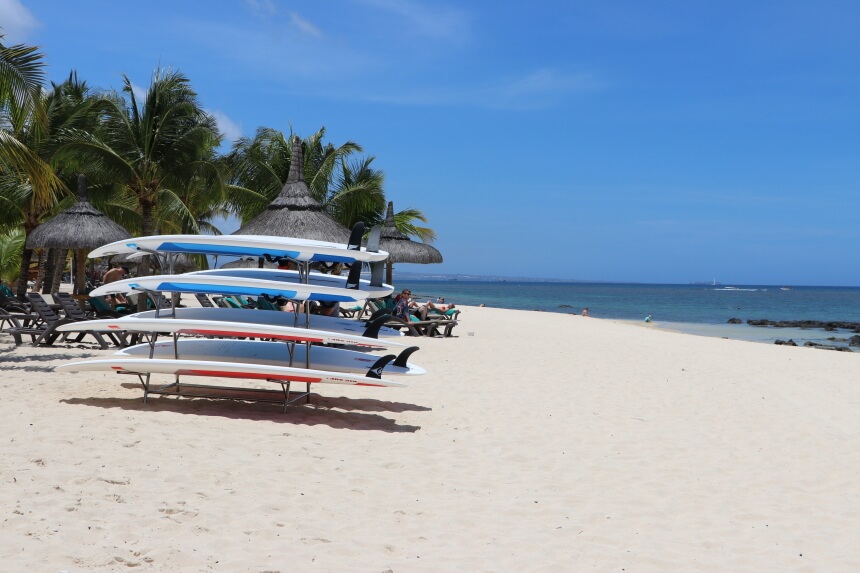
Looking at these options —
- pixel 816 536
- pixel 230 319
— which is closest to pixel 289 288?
pixel 230 319

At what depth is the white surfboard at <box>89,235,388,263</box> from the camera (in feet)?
23.8

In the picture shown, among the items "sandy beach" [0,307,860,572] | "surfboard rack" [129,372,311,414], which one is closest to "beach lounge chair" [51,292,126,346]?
"sandy beach" [0,307,860,572]

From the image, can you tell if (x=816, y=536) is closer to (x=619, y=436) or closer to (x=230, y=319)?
(x=619, y=436)

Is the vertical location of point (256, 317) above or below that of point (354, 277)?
below

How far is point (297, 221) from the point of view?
15.9 metres

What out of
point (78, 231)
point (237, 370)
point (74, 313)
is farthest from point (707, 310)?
point (237, 370)

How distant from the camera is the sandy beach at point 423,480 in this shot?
155 inches

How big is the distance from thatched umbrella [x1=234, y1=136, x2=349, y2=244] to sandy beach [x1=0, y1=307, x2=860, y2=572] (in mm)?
6887

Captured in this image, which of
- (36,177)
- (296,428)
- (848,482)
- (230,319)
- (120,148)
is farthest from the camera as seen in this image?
(120,148)

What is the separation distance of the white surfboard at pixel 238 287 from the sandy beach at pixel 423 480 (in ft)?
3.80

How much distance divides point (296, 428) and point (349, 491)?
1880 millimetres

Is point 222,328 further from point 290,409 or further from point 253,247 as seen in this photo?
point 290,409

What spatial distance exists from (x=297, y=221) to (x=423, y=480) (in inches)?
→ 441

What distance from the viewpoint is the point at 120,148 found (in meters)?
18.2
